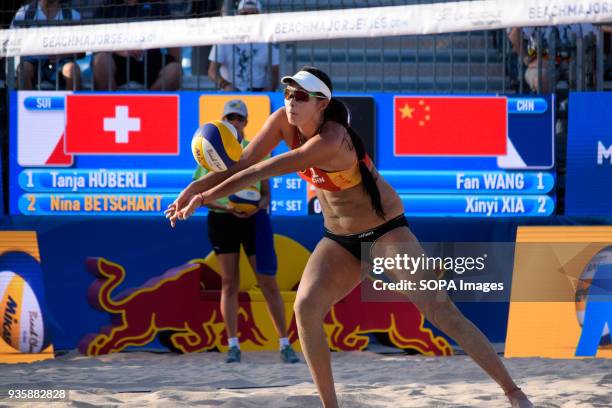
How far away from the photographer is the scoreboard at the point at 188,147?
812 cm

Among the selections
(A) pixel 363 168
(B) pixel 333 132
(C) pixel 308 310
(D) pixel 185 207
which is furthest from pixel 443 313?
(D) pixel 185 207

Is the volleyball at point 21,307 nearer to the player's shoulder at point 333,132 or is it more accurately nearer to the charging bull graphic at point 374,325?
the charging bull graphic at point 374,325

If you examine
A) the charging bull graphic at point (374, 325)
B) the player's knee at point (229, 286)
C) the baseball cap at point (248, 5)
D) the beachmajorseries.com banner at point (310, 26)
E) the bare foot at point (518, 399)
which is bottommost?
the charging bull graphic at point (374, 325)

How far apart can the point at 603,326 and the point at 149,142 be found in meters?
3.73

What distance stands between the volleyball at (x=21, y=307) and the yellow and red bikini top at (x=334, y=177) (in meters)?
3.43

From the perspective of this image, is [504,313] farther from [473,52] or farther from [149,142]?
[149,142]

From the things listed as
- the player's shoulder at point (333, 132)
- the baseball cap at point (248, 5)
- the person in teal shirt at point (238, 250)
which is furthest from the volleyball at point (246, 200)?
the player's shoulder at point (333, 132)

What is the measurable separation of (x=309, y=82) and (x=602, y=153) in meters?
4.22

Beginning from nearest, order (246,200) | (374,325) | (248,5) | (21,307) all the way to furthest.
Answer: (246,200) < (21,307) < (374,325) < (248,5)

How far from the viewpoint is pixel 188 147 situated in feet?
26.8

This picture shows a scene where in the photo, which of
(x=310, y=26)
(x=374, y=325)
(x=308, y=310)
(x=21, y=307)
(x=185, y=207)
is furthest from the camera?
(x=310, y=26)

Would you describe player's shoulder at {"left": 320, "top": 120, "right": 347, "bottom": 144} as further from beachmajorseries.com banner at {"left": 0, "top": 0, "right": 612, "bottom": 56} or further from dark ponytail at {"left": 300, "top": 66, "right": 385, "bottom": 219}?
beachmajorseries.com banner at {"left": 0, "top": 0, "right": 612, "bottom": 56}

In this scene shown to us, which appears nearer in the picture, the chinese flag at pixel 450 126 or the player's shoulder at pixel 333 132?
the player's shoulder at pixel 333 132

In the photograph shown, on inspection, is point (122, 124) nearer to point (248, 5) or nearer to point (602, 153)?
point (248, 5)
